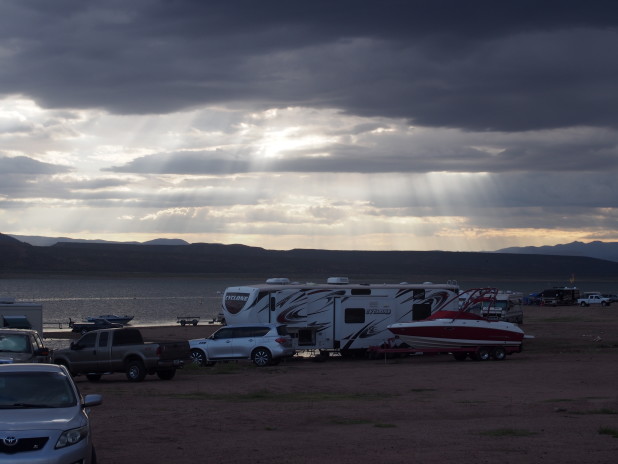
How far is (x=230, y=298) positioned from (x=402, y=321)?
6770mm

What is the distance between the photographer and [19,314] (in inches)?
1416

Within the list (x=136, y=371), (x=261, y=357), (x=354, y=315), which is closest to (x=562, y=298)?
(x=354, y=315)

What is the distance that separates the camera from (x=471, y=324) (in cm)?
3069

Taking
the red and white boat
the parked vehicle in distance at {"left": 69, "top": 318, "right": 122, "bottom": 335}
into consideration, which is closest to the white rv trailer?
the red and white boat

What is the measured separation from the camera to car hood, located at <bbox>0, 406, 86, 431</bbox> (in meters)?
9.61

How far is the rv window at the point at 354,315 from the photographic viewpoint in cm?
3259

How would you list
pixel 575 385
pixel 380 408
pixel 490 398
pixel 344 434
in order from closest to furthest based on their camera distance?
pixel 344 434, pixel 380 408, pixel 490 398, pixel 575 385

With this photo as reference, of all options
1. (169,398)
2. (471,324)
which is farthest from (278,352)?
(169,398)

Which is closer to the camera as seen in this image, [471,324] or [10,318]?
[471,324]

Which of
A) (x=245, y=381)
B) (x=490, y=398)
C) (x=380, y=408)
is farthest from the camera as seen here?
(x=245, y=381)

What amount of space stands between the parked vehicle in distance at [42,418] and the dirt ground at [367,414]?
138cm

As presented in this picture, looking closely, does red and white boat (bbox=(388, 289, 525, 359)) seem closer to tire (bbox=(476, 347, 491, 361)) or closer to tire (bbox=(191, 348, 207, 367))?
tire (bbox=(476, 347, 491, 361))

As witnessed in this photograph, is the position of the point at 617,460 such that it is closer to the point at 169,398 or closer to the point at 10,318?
the point at 169,398

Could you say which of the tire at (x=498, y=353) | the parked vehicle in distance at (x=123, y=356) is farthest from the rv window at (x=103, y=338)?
the tire at (x=498, y=353)
